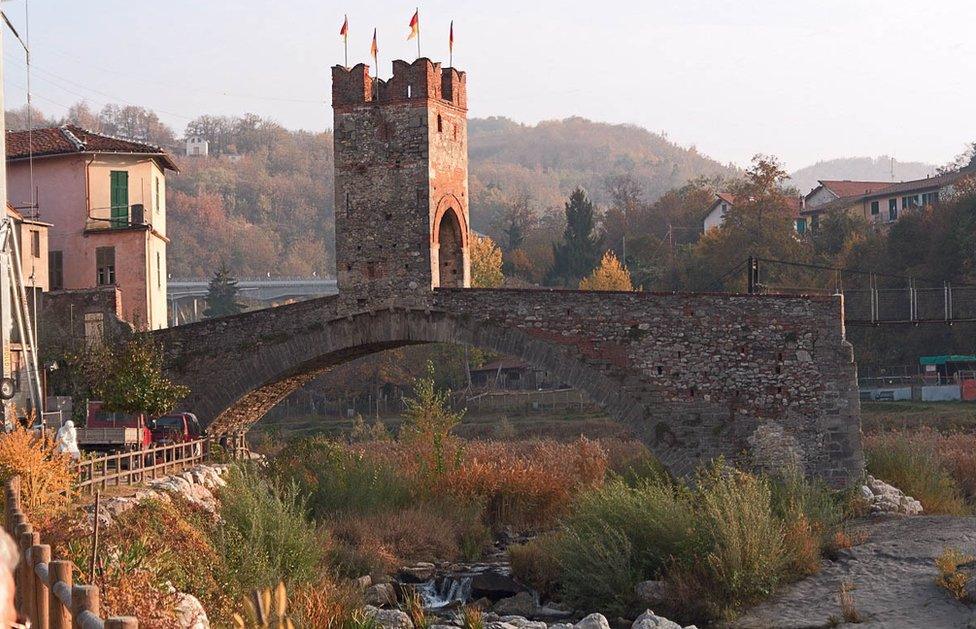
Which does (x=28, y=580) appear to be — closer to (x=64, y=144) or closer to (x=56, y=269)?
(x=56, y=269)

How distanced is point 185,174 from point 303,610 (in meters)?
130

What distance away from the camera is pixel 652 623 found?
19.1 meters

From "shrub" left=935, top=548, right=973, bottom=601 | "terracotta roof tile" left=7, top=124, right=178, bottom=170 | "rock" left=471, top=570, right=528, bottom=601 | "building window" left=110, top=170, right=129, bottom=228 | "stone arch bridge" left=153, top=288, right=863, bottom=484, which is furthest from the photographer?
"building window" left=110, top=170, right=129, bottom=228

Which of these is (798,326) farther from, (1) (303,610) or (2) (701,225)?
(2) (701,225)

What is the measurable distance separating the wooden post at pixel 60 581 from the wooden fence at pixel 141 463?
958 centimetres

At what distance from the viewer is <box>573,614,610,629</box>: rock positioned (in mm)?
19047

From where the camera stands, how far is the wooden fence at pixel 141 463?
18984 mm

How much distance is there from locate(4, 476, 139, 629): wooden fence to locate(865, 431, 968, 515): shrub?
2125cm

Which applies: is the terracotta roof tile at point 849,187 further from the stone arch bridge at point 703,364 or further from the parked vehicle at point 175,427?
the parked vehicle at point 175,427

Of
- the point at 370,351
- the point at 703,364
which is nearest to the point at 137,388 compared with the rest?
the point at 370,351

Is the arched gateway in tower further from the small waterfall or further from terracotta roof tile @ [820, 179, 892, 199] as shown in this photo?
terracotta roof tile @ [820, 179, 892, 199]

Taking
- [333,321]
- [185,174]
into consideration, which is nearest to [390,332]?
[333,321]

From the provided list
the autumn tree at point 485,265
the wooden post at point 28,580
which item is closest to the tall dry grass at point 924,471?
the wooden post at point 28,580

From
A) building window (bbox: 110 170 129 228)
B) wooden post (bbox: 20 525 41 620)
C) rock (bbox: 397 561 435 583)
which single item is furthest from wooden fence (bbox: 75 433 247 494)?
building window (bbox: 110 170 129 228)
